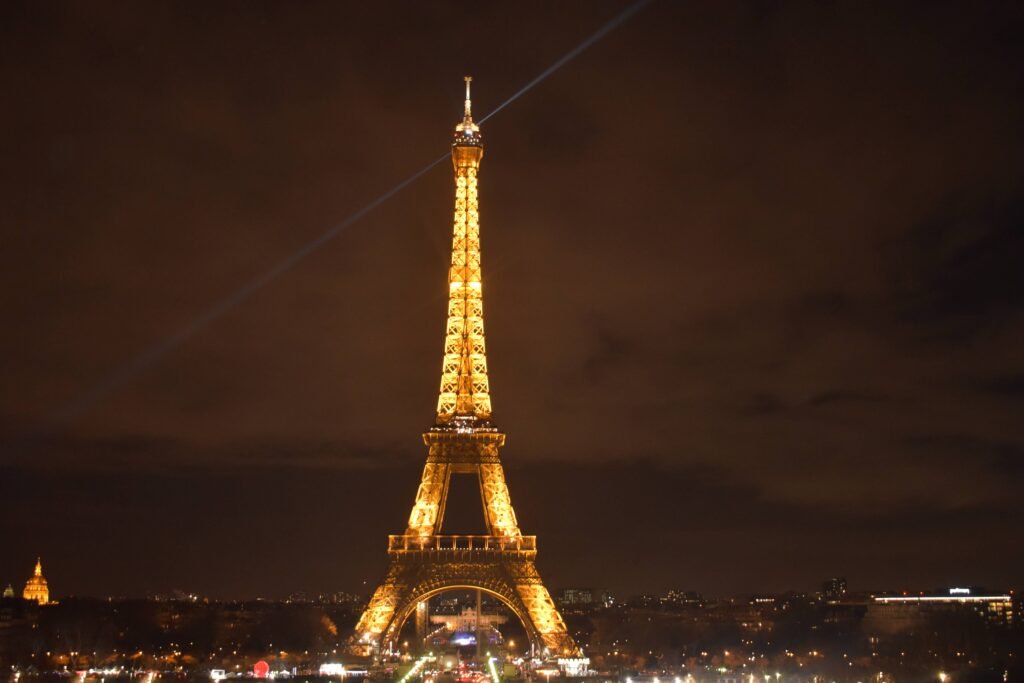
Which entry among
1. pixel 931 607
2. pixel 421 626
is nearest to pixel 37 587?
pixel 421 626

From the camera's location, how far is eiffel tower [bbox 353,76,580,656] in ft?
238

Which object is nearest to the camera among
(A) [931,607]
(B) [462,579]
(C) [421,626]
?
(B) [462,579]

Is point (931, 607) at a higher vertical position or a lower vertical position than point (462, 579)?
higher

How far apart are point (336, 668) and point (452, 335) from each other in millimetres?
18865

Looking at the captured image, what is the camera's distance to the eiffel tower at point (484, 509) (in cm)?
7269

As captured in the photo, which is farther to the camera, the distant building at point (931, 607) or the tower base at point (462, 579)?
the distant building at point (931, 607)

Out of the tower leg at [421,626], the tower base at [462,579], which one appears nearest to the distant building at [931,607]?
the tower leg at [421,626]

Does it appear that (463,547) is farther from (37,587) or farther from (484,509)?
(37,587)

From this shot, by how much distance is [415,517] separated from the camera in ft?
243

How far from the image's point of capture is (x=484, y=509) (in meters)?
74.1

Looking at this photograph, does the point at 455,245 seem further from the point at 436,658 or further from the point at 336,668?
the point at 436,658

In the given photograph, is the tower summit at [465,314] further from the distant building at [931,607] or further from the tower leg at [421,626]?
the distant building at [931,607]

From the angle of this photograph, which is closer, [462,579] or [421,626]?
[462,579]

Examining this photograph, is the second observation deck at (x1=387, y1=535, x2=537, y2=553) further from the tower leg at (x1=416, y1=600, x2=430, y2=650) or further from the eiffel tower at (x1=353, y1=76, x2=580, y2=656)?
the tower leg at (x1=416, y1=600, x2=430, y2=650)
